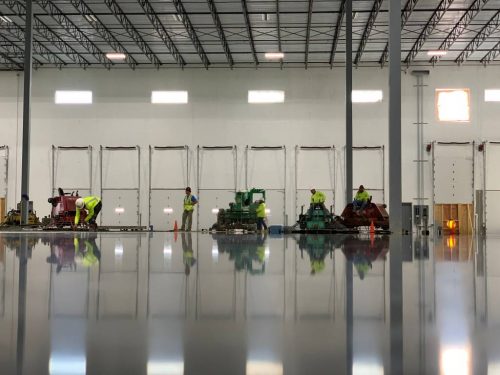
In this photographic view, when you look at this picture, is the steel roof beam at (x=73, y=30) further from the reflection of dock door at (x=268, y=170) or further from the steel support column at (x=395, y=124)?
the steel support column at (x=395, y=124)

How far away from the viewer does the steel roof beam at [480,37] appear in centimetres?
2719

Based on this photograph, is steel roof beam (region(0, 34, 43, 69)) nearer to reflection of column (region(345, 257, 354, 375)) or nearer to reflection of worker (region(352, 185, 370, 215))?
reflection of worker (region(352, 185, 370, 215))

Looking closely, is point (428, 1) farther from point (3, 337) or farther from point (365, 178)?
point (3, 337)

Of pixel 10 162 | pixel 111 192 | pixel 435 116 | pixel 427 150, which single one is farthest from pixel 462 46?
pixel 10 162

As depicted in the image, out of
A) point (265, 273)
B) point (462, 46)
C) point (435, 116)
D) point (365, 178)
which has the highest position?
point (462, 46)

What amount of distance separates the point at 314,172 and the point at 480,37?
39.2 feet

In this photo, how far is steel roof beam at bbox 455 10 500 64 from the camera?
2719 centimetres

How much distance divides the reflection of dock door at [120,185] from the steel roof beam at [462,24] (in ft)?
63.6

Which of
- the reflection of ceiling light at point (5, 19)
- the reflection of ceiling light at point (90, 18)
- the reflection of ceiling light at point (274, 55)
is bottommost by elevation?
the reflection of ceiling light at point (274, 55)

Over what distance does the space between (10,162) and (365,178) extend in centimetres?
2225

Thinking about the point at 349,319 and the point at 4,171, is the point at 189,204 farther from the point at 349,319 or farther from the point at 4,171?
the point at 349,319

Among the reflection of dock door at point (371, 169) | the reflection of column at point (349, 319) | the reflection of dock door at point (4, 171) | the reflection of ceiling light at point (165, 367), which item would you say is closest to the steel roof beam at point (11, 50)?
the reflection of dock door at point (4, 171)

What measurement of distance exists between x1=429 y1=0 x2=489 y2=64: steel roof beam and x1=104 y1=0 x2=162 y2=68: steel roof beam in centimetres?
1703

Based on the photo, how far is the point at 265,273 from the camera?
6082mm
